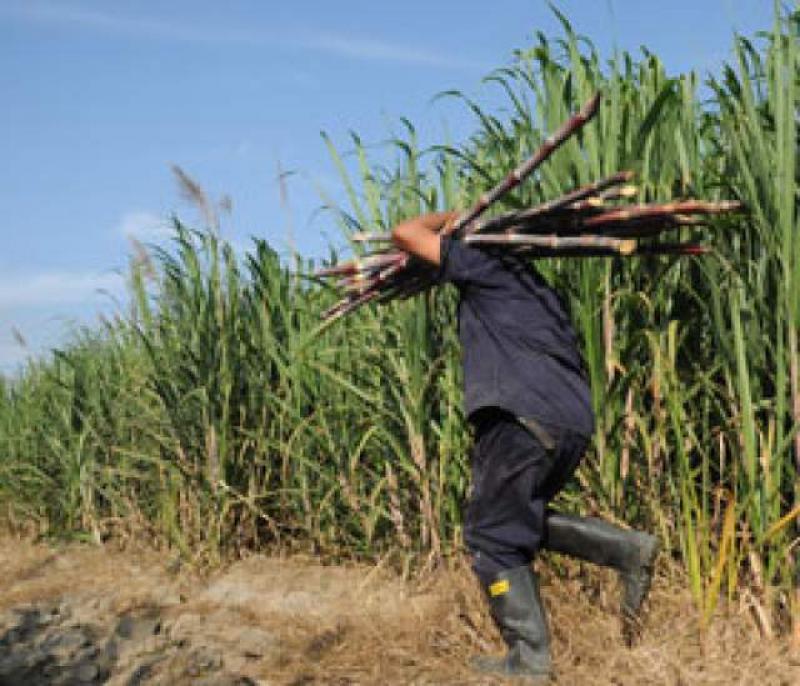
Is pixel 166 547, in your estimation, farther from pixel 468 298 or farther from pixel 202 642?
pixel 468 298

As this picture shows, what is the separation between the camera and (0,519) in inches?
317

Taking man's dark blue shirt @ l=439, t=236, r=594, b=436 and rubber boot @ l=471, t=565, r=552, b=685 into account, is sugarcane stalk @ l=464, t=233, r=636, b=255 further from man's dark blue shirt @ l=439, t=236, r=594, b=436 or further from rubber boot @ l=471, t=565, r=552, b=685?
rubber boot @ l=471, t=565, r=552, b=685

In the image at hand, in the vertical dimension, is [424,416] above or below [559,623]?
above

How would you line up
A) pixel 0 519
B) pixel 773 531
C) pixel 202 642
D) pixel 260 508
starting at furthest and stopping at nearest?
pixel 0 519
pixel 260 508
pixel 202 642
pixel 773 531

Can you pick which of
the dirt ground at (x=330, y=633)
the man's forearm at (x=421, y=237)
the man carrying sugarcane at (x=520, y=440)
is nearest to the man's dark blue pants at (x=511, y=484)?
the man carrying sugarcane at (x=520, y=440)

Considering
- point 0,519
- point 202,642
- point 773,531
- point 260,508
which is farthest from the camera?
point 0,519

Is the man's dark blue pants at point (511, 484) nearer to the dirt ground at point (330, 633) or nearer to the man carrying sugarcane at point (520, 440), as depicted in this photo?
the man carrying sugarcane at point (520, 440)

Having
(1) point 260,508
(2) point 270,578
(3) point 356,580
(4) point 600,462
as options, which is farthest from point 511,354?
(1) point 260,508

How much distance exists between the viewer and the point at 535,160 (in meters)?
3.10

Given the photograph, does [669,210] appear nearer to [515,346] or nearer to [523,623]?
[515,346]

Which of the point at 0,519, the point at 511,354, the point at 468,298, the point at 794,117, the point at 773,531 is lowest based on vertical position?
the point at 0,519

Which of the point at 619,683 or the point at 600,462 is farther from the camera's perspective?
the point at 600,462

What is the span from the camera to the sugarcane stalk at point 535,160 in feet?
9.78

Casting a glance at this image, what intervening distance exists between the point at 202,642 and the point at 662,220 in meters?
2.56
